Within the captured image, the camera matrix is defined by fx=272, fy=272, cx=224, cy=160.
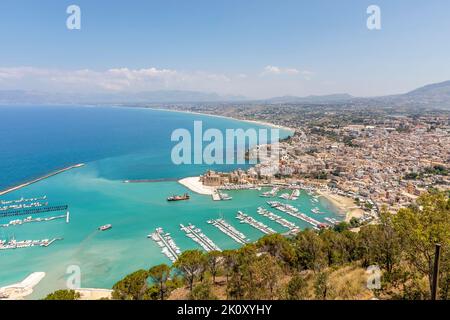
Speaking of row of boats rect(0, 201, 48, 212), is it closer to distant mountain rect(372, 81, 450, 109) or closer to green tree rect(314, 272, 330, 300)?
green tree rect(314, 272, 330, 300)

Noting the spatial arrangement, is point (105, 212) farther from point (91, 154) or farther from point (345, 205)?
point (91, 154)

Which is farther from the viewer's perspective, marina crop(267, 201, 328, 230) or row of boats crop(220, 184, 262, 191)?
row of boats crop(220, 184, 262, 191)

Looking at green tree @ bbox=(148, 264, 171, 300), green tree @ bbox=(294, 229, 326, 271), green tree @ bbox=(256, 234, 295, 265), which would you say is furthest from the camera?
green tree @ bbox=(256, 234, 295, 265)

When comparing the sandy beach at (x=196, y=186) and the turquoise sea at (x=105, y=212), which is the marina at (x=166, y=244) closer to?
the turquoise sea at (x=105, y=212)

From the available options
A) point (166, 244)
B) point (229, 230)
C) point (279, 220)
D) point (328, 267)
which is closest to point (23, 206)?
point (166, 244)

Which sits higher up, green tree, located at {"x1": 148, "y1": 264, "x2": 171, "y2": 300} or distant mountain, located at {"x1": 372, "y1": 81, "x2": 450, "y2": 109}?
distant mountain, located at {"x1": 372, "y1": 81, "x2": 450, "y2": 109}

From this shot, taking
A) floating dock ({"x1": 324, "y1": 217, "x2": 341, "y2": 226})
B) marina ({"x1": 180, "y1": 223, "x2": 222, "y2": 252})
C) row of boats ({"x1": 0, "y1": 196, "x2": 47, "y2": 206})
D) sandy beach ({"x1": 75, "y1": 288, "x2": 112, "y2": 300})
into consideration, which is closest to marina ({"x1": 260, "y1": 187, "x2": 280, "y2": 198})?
floating dock ({"x1": 324, "y1": 217, "x2": 341, "y2": 226})
